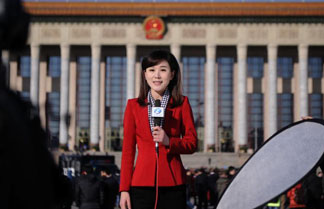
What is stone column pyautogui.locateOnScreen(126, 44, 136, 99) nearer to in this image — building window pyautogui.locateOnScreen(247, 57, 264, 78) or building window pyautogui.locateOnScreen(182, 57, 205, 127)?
building window pyautogui.locateOnScreen(182, 57, 205, 127)

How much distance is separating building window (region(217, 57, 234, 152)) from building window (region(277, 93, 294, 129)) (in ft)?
16.5

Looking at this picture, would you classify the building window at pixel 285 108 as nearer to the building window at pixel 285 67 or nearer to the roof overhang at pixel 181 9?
the building window at pixel 285 67

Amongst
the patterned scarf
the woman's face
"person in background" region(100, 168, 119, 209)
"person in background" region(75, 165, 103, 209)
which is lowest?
"person in background" region(100, 168, 119, 209)

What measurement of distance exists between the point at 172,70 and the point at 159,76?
137 mm

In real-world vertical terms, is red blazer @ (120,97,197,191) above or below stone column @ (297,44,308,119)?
below

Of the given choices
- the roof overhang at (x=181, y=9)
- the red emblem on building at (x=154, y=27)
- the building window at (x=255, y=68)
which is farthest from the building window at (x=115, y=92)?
the building window at (x=255, y=68)

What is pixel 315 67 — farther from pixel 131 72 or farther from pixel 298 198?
pixel 298 198

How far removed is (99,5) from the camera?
58.7 metres

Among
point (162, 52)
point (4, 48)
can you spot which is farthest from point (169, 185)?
point (4, 48)

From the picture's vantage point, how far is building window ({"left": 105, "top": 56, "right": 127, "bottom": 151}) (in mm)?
63469

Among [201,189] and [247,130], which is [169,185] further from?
[247,130]

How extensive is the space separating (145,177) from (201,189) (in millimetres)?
21665

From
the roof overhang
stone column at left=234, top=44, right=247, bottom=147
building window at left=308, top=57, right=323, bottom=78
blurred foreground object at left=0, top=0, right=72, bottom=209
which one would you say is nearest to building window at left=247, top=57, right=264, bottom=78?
stone column at left=234, top=44, right=247, bottom=147

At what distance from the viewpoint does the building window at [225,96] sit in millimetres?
63906
